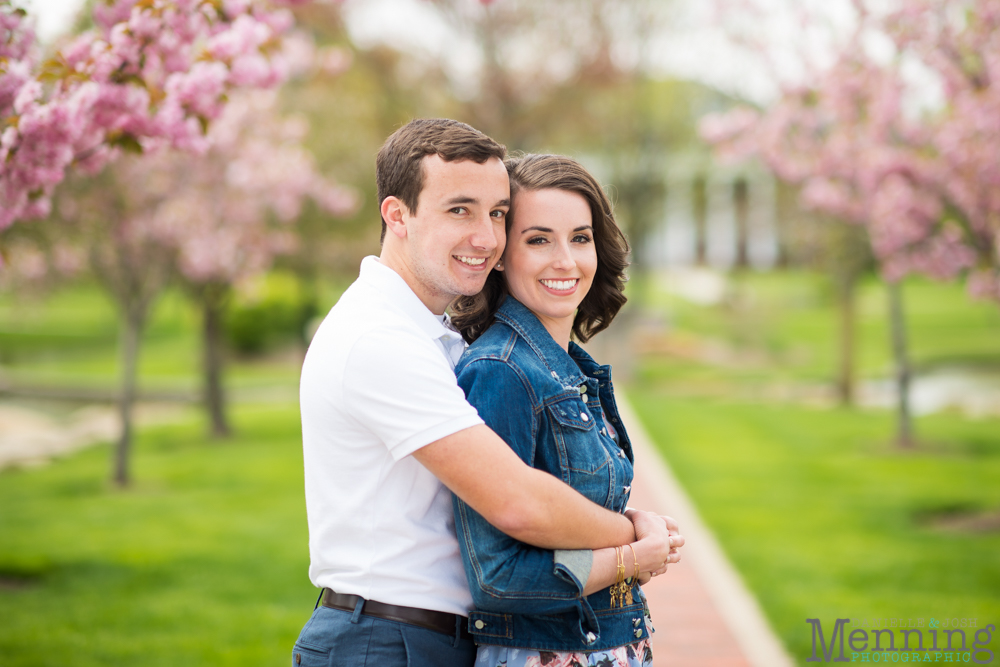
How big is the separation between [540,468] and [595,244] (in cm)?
77

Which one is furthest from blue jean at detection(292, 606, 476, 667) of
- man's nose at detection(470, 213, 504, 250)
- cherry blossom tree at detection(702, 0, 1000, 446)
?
cherry blossom tree at detection(702, 0, 1000, 446)

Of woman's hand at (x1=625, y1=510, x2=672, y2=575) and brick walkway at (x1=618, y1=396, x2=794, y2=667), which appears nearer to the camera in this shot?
woman's hand at (x1=625, y1=510, x2=672, y2=575)

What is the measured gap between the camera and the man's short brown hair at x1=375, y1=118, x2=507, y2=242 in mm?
2254

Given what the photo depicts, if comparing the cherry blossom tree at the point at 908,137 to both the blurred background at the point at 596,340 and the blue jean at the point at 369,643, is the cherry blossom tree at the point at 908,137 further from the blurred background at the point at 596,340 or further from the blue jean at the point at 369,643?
the blue jean at the point at 369,643

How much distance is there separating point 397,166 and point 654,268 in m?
46.7

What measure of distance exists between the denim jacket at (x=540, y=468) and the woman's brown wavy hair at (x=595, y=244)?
5.6 inches

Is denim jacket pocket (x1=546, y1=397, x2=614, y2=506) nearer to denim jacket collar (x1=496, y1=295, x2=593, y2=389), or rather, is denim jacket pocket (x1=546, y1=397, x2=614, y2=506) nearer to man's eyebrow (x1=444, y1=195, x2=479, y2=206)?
denim jacket collar (x1=496, y1=295, x2=593, y2=389)

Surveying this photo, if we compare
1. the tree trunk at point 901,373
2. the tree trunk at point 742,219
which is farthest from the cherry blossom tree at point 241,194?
the tree trunk at point 742,219

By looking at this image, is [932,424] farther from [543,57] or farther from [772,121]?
[543,57]

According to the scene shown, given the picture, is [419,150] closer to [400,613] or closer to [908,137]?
[400,613]

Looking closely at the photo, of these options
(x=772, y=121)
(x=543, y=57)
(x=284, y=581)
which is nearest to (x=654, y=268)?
(x=543, y=57)

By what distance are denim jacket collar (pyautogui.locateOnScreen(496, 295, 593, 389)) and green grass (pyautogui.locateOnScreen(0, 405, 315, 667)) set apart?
11.8 feet

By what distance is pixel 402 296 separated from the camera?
7.40 ft

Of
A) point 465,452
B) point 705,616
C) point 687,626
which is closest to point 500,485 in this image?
point 465,452
